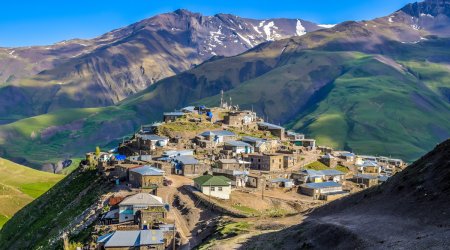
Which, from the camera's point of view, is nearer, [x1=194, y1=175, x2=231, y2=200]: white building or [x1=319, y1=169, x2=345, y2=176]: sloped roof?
[x1=194, y1=175, x2=231, y2=200]: white building

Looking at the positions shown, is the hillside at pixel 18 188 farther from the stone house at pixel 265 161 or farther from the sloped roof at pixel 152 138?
the stone house at pixel 265 161

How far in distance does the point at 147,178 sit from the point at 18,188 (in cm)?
11356

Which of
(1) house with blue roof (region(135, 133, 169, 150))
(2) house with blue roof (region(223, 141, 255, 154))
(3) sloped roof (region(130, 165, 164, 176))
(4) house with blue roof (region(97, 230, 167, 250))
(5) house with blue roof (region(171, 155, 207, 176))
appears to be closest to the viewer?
(4) house with blue roof (region(97, 230, 167, 250))

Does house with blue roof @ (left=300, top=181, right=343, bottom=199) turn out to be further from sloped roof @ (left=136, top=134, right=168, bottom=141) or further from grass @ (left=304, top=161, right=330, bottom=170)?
sloped roof @ (left=136, top=134, right=168, bottom=141)

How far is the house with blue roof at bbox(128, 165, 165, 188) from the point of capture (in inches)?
2665

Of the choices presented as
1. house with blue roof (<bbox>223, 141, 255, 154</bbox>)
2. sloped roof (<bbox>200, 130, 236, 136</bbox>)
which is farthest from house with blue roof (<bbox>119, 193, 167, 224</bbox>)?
sloped roof (<bbox>200, 130, 236, 136</bbox>)

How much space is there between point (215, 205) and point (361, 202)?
20864mm

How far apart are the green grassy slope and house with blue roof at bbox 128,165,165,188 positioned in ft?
18.5

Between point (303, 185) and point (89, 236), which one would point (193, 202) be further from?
point (303, 185)

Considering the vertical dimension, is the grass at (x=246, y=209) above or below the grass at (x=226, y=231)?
below

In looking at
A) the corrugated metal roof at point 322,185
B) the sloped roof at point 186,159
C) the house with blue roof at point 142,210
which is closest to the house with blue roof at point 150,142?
the sloped roof at point 186,159

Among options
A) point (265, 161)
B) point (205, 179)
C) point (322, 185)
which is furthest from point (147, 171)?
point (322, 185)

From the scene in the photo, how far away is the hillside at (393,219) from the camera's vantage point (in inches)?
1280

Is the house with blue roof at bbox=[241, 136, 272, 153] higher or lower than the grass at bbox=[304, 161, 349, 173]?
higher
